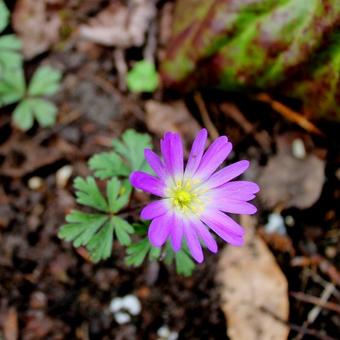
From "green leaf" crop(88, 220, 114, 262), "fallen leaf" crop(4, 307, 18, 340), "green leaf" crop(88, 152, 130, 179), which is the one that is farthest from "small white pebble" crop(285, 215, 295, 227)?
"fallen leaf" crop(4, 307, 18, 340)

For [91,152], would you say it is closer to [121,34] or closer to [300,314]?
[121,34]

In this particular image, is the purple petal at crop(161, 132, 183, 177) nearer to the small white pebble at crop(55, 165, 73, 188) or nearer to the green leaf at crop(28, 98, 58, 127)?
the small white pebble at crop(55, 165, 73, 188)

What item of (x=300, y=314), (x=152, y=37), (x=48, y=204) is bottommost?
(x=300, y=314)

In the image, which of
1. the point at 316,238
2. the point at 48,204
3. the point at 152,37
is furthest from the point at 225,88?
the point at 48,204

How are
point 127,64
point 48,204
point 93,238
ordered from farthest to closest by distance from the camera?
point 127,64 < point 48,204 < point 93,238

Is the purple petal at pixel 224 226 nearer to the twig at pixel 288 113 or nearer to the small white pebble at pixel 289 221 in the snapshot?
the small white pebble at pixel 289 221

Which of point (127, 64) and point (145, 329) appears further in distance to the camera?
point (127, 64)

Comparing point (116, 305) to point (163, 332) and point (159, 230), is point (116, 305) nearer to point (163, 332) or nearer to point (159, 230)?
point (163, 332)

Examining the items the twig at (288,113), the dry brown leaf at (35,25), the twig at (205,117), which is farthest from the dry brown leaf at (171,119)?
the dry brown leaf at (35,25)
